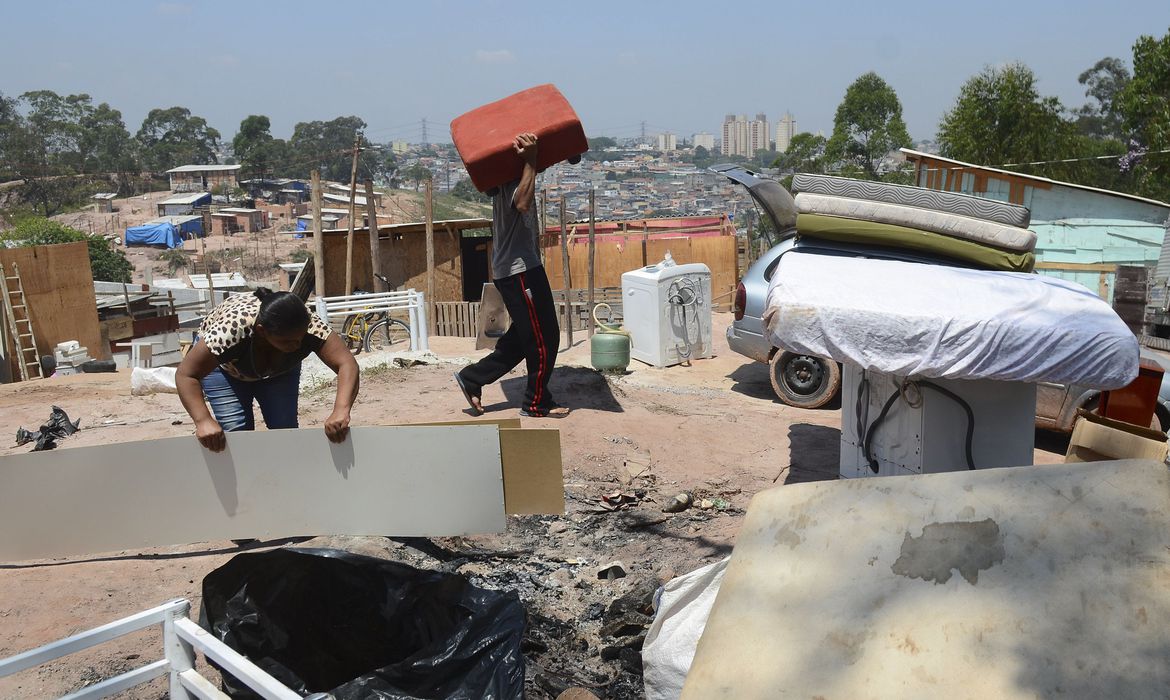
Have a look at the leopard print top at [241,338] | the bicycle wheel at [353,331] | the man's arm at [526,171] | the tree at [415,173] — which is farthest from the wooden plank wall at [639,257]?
the tree at [415,173]

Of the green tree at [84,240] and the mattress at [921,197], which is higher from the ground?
the mattress at [921,197]

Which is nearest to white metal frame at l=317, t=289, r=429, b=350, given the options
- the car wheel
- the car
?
the car

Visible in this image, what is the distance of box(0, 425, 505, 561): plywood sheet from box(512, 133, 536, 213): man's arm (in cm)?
314

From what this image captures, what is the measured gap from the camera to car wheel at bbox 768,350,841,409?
8.86 m

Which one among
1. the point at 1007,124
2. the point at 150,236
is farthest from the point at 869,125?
the point at 150,236

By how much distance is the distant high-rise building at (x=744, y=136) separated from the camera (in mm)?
142375

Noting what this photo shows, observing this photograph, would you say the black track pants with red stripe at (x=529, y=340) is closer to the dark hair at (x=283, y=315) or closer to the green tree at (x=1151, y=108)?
the dark hair at (x=283, y=315)

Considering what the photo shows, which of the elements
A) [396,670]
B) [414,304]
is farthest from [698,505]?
[414,304]

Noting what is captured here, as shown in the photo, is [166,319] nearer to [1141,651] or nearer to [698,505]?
[698,505]

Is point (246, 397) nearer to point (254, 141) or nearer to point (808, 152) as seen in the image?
point (808, 152)

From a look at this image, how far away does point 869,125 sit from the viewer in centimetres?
2923

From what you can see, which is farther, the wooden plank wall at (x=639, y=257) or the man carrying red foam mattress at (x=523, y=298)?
the wooden plank wall at (x=639, y=257)

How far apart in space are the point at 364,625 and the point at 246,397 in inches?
62.3

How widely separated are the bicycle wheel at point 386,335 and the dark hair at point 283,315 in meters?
10.4
